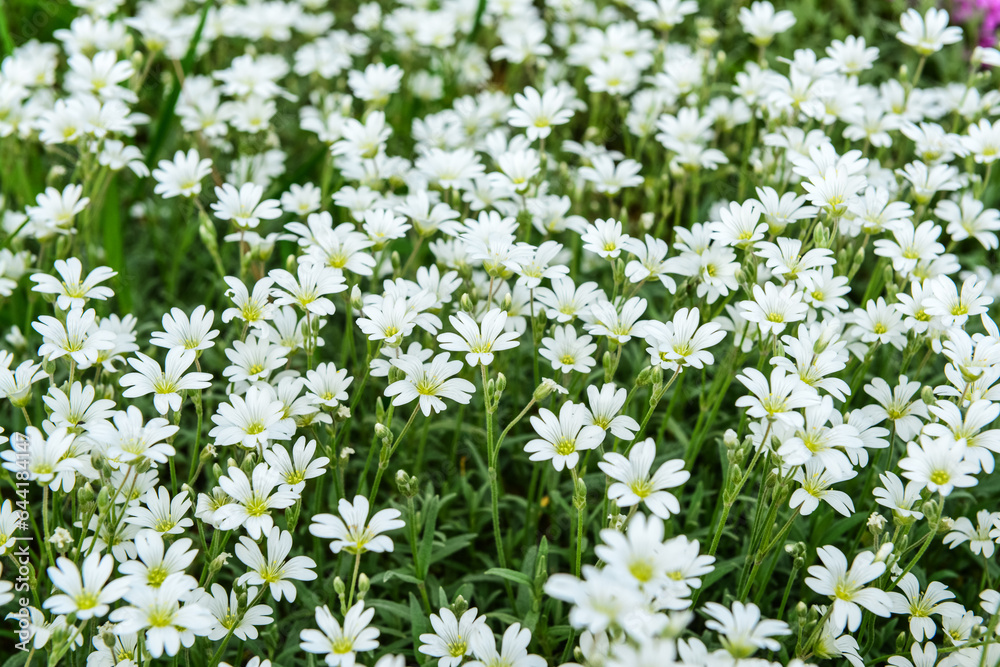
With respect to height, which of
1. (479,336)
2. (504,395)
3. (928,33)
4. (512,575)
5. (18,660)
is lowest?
(18,660)

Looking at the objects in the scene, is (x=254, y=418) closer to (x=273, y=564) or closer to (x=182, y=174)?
(x=273, y=564)

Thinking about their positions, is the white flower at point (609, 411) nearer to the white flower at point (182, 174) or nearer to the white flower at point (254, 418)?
the white flower at point (254, 418)

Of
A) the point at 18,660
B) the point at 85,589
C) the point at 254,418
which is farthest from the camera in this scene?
the point at 18,660

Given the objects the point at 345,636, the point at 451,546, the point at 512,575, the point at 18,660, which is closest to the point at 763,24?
the point at 451,546

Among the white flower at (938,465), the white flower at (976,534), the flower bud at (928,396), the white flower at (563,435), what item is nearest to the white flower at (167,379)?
the white flower at (563,435)

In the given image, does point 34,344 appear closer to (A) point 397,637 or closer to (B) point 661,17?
(A) point 397,637

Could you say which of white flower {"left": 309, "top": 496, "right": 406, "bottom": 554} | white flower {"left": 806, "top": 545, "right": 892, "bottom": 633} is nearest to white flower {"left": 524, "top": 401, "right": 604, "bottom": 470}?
white flower {"left": 309, "top": 496, "right": 406, "bottom": 554}

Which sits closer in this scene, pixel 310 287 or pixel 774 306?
pixel 774 306

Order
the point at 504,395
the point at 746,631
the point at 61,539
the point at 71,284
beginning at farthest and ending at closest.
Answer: the point at 504,395 < the point at 71,284 < the point at 61,539 < the point at 746,631
